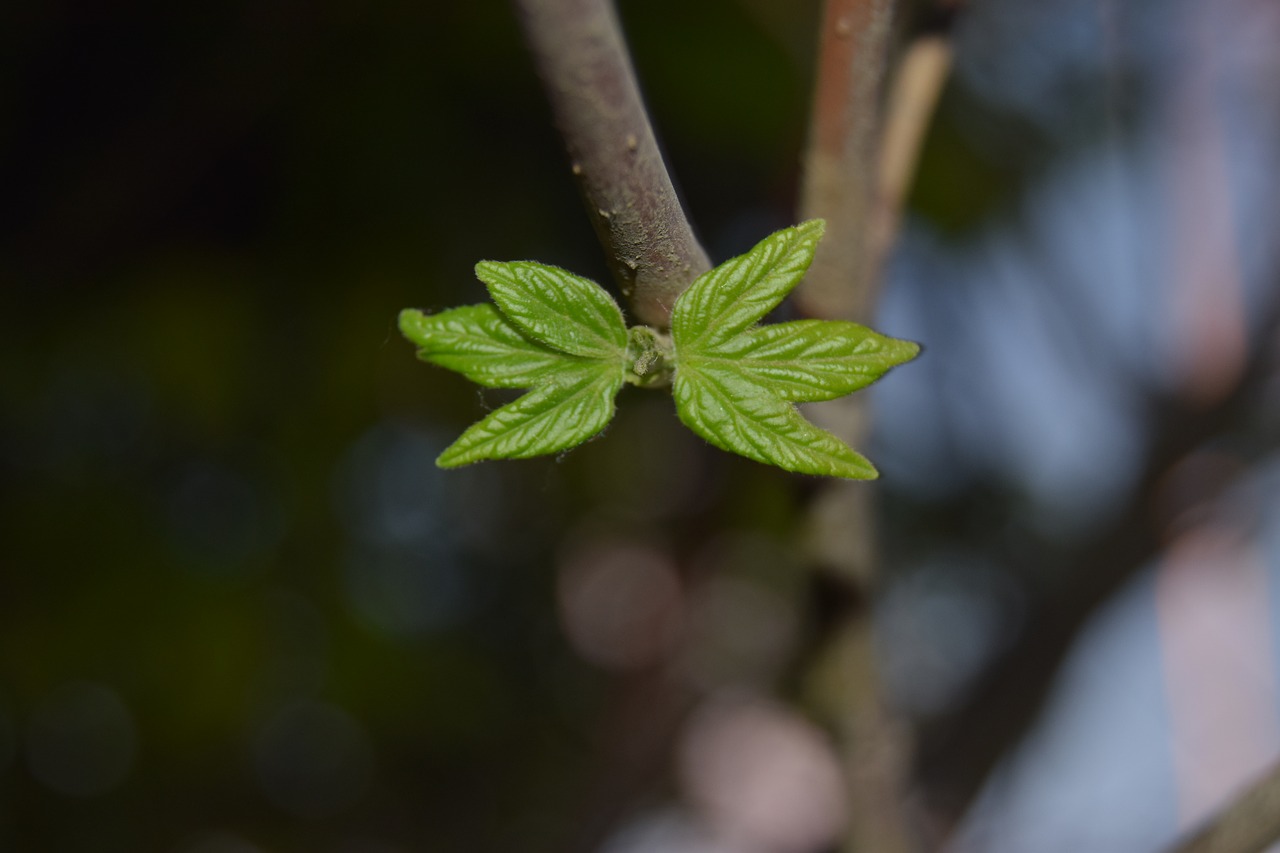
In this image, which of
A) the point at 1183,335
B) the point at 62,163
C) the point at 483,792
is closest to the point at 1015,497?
the point at 1183,335

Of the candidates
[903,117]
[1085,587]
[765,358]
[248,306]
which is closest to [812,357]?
[765,358]

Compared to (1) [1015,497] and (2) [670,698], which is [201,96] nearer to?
(2) [670,698]

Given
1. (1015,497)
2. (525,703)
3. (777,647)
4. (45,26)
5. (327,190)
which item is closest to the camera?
(45,26)

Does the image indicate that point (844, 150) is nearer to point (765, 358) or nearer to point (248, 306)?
point (765, 358)

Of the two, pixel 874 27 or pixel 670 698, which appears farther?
pixel 670 698

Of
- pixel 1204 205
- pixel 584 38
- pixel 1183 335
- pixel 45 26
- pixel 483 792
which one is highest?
pixel 45 26

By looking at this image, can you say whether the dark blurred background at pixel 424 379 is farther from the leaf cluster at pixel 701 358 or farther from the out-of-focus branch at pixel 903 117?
the leaf cluster at pixel 701 358

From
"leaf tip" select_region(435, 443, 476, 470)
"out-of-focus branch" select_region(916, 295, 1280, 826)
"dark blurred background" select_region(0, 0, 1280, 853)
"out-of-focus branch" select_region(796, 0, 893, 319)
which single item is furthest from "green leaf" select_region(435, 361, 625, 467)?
"out-of-focus branch" select_region(916, 295, 1280, 826)
